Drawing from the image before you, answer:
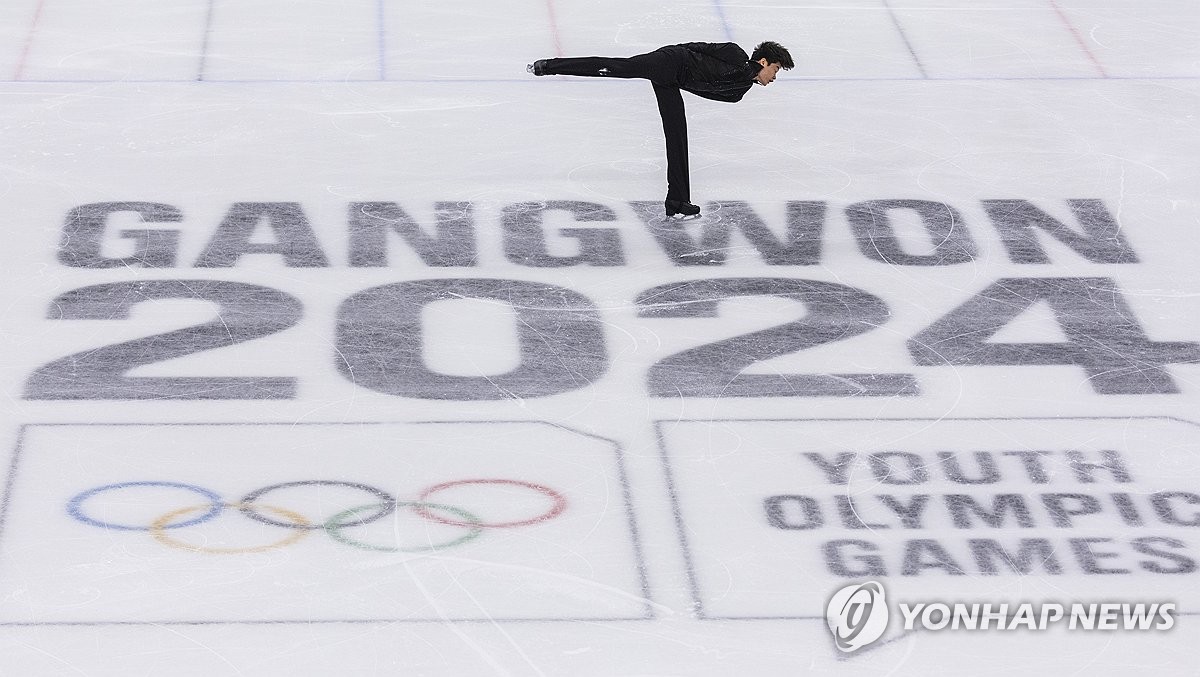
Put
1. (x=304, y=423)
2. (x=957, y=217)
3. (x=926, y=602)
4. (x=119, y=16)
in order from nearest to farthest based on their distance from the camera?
(x=926, y=602) → (x=304, y=423) → (x=957, y=217) → (x=119, y=16)

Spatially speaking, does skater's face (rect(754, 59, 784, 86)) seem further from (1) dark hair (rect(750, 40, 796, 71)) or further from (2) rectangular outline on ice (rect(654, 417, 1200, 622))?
(2) rectangular outline on ice (rect(654, 417, 1200, 622))

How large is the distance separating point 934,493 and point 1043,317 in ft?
4.47

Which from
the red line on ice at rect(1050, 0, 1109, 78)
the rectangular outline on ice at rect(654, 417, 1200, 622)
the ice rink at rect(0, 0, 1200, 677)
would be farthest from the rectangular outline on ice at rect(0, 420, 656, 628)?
the red line on ice at rect(1050, 0, 1109, 78)

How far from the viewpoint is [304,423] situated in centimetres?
553

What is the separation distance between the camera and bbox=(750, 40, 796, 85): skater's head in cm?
667

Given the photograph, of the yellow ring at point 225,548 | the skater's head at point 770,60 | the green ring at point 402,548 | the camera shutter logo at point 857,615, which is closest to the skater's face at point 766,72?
the skater's head at point 770,60

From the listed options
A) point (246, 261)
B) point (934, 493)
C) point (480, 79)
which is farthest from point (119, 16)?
point (934, 493)

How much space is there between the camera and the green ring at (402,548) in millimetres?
4914

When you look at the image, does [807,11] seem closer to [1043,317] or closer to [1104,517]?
[1043,317]

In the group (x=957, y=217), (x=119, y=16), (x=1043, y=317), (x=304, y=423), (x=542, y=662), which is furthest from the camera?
(x=119, y=16)

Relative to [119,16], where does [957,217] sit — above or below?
below

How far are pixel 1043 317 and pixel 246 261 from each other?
2.94 metres

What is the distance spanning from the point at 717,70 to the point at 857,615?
109 inches

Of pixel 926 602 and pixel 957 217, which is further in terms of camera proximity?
pixel 957 217
